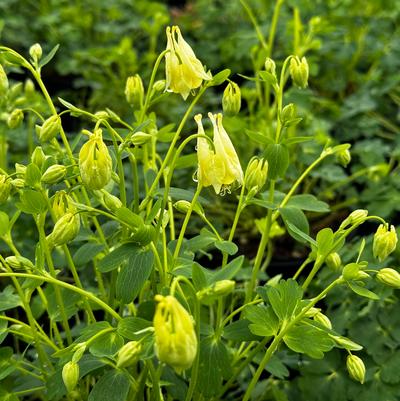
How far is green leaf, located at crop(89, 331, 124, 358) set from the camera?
0.68 m

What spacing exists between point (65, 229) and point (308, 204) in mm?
336

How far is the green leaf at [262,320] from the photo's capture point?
73cm

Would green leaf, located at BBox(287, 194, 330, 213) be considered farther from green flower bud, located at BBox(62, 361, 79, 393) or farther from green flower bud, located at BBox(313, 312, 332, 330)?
green flower bud, located at BBox(62, 361, 79, 393)

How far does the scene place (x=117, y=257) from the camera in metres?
0.71

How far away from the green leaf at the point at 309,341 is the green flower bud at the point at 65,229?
0.81ft

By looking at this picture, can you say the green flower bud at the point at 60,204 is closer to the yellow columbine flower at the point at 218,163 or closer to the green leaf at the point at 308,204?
the yellow columbine flower at the point at 218,163

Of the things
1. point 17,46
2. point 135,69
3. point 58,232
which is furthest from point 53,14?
point 58,232

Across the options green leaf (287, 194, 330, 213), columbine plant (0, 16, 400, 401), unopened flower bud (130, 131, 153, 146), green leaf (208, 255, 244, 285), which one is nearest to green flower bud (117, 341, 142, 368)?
columbine plant (0, 16, 400, 401)

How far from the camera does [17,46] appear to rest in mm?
2033

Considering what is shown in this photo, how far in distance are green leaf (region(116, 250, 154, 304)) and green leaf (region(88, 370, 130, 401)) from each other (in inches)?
3.5

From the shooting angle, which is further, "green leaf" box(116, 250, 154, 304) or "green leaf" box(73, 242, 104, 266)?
"green leaf" box(73, 242, 104, 266)

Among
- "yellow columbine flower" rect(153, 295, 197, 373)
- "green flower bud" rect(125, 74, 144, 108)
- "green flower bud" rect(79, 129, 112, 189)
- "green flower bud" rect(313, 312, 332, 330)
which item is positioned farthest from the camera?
"green flower bud" rect(125, 74, 144, 108)

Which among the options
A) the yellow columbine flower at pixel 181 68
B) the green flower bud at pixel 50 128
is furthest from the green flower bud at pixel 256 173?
the green flower bud at pixel 50 128

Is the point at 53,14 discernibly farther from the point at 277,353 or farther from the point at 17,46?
the point at 277,353
